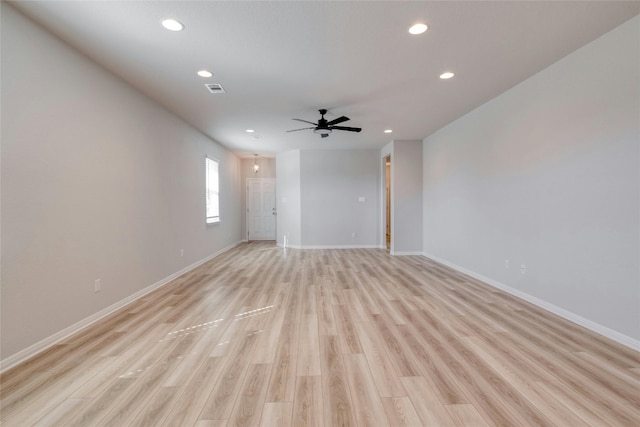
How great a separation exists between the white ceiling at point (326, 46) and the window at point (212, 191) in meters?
2.16

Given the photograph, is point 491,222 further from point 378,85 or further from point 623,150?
point 378,85

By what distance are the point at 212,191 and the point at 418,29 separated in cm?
556

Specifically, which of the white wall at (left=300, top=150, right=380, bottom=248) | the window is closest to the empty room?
the window

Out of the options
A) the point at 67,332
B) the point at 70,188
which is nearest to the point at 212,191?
the point at 70,188

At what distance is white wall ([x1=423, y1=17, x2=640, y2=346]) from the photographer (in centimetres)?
239

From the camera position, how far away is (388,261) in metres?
5.95

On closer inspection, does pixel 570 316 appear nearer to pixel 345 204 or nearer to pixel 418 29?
pixel 418 29

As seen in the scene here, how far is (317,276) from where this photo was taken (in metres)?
4.73

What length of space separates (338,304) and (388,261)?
2.91 m

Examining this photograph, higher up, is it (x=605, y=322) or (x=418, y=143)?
(x=418, y=143)

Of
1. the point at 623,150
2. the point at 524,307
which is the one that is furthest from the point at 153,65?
the point at 524,307

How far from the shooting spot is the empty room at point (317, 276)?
177 cm

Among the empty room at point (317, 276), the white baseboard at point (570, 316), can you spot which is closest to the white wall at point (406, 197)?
the empty room at point (317, 276)

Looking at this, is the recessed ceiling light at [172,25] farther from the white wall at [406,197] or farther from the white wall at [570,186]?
the white wall at [406,197]
